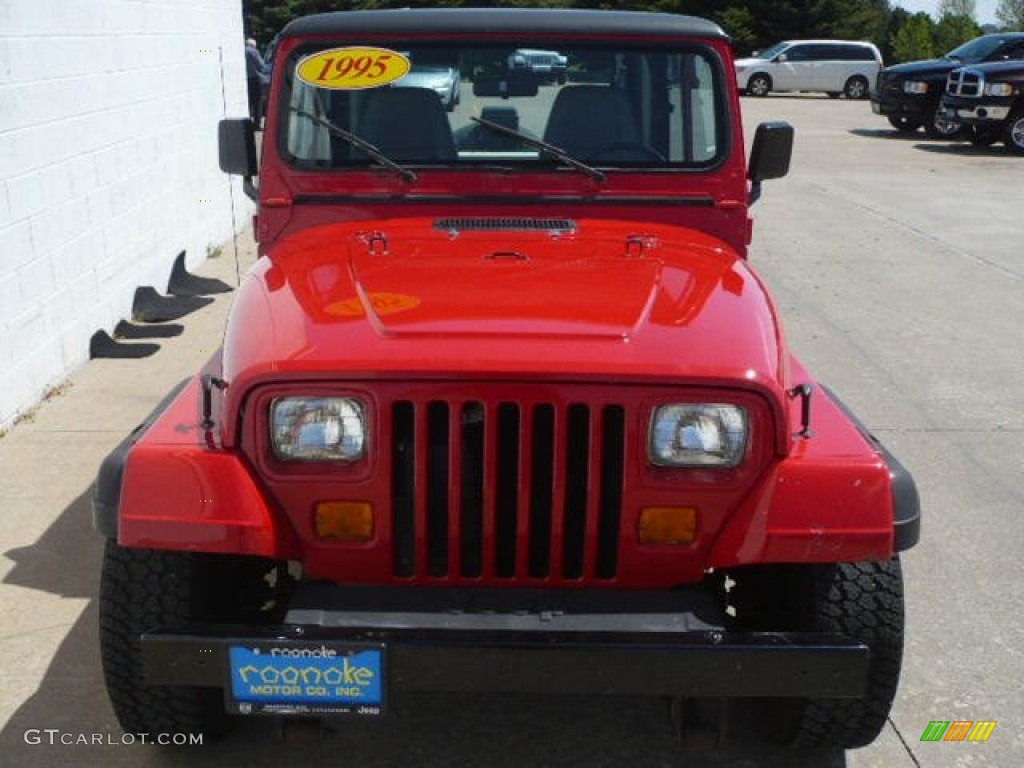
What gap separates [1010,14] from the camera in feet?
154

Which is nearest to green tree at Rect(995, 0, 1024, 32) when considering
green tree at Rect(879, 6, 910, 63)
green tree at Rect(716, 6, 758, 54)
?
green tree at Rect(879, 6, 910, 63)

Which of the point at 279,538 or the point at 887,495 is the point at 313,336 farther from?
the point at 887,495

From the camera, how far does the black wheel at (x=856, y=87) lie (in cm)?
3153

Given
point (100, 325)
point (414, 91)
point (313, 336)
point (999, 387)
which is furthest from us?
point (100, 325)

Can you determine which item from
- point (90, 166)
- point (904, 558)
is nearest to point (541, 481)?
point (904, 558)

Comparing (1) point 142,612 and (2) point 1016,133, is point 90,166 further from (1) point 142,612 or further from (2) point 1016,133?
(2) point 1016,133

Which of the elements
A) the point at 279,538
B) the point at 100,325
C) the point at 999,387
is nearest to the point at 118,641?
the point at 279,538

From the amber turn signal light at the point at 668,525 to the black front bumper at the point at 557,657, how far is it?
0.20 m

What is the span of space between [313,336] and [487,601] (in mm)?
697

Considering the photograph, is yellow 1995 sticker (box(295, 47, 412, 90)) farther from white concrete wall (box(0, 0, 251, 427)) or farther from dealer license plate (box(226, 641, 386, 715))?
A: white concrete wall (box(0, 0, 251, 427))

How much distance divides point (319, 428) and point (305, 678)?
523mm

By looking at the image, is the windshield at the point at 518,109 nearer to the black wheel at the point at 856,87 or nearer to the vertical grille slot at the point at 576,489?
the vertical grille slot at the point at 576,489

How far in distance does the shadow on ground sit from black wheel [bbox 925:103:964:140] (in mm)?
18136

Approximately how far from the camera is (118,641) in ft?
9.09
